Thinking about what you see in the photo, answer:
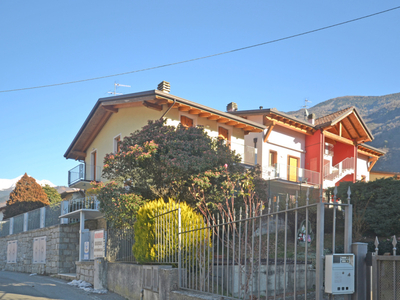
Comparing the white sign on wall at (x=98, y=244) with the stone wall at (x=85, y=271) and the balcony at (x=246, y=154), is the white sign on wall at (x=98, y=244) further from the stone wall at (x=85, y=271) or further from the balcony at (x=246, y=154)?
the balcony at (x=246, y=154)

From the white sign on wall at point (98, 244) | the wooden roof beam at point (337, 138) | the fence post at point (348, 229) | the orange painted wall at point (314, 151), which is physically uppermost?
the wooden roof beam at point (337, 138)

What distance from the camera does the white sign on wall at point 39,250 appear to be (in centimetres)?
1888

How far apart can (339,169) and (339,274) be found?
26.4m

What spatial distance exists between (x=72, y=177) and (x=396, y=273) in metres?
23.6

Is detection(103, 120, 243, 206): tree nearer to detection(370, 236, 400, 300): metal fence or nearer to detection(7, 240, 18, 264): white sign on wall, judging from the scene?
detection(370, 236, 400, 300): metal fence

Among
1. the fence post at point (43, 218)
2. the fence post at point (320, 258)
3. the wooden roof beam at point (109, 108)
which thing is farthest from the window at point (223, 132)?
the fence post at point (320, 258)

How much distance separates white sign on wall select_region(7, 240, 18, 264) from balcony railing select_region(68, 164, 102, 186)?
4.50 metres

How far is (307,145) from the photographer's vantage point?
29.1m

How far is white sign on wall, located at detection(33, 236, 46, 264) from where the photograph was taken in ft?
61.9

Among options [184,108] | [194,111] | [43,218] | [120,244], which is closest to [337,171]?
[194,111]

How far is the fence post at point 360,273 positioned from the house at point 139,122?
14.5m

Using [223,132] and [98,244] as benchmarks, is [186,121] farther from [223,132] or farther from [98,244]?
[98,244]

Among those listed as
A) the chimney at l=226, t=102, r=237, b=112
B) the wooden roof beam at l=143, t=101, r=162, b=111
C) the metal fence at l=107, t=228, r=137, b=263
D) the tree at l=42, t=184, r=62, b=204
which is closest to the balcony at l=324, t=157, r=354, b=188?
the chimney at l=226, t=102, r=237, b=112

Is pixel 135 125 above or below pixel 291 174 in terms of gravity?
above
